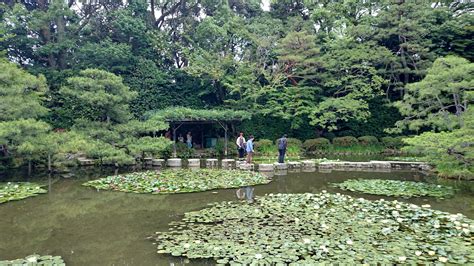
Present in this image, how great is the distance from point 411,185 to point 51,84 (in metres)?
18.7

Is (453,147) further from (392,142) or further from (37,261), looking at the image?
(392,142)

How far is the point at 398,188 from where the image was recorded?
932cm

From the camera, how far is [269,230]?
5699 millimetres

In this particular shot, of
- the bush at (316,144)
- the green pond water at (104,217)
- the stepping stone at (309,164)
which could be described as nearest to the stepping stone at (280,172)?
the green pond water at (104,217)

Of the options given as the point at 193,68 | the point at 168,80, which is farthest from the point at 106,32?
the point at 193,68

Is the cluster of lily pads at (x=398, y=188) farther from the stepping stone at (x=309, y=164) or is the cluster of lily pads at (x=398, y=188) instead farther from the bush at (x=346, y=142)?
the bush at (x=346, y=142)

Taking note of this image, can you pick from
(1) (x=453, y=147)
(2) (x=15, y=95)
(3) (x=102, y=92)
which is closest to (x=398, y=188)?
(1) (x=453, y=147)

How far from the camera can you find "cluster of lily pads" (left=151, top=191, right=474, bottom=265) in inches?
179

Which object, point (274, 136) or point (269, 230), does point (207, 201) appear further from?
point (274, 136)

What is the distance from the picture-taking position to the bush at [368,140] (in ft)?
66.7

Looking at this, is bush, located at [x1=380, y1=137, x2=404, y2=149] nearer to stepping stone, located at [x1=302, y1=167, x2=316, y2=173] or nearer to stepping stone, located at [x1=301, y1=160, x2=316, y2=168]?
stepping stone, located at [x1=301, y1=160, x2=316, y2=168]

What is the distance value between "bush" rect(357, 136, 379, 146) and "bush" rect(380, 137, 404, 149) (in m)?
0.50

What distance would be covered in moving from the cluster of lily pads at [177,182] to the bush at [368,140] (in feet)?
37.2

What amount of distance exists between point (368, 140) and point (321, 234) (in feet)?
53.3
